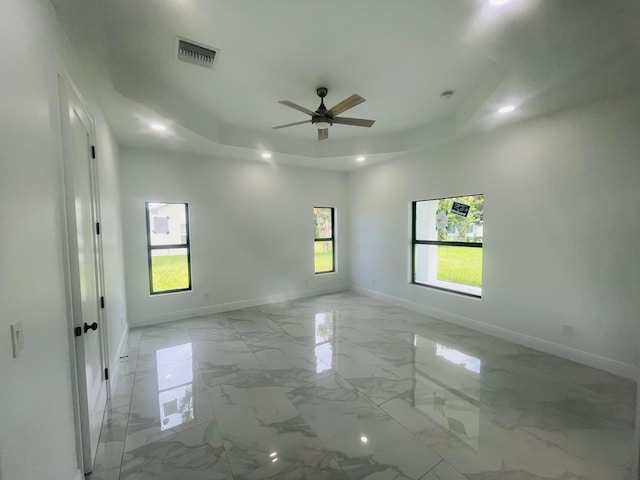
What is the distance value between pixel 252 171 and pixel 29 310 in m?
4.45

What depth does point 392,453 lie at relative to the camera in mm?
1934

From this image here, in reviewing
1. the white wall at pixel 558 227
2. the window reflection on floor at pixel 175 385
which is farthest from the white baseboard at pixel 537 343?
the window reflection on floor at pixel 175 385

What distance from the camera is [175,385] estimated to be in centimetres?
282

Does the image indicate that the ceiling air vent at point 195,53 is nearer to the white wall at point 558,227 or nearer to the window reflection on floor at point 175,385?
the window reflection on floor at point 175,385

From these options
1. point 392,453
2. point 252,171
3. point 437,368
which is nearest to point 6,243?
point 392,453

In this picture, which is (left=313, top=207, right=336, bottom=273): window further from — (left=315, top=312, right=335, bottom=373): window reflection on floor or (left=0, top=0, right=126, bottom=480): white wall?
(left=0, top=0, right=126, bottom=480): white wall

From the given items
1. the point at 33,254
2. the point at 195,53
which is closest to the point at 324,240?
the point at 195,53

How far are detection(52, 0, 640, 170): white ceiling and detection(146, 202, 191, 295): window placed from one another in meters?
1.17

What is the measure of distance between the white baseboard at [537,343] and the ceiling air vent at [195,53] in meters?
4.60

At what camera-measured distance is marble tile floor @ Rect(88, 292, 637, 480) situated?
1.84m

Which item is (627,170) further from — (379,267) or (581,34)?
(379,267)

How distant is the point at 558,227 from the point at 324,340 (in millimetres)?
3166

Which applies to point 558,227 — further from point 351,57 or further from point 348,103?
point 351,57

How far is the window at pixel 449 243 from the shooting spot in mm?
4203
